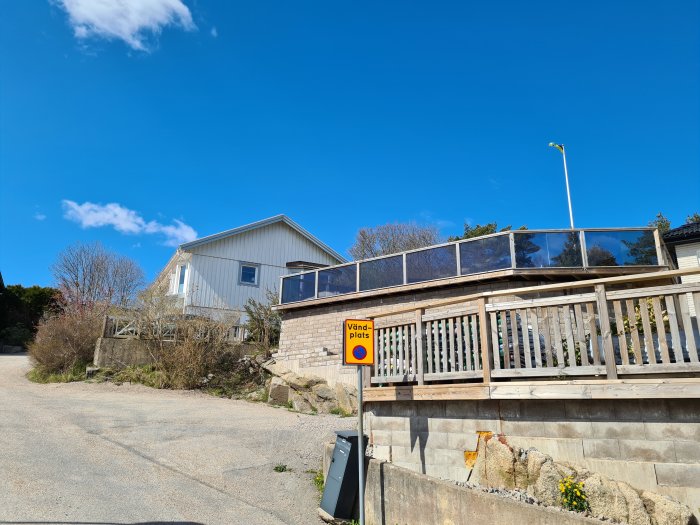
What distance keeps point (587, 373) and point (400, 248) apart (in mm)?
33878

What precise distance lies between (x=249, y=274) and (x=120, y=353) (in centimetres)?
1070

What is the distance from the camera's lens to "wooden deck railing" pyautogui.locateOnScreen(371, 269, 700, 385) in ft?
16.0

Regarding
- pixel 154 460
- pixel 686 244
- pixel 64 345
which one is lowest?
pixel 154 460

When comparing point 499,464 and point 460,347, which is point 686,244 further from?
point 499,464

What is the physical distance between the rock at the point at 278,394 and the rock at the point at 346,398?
1.96 meters

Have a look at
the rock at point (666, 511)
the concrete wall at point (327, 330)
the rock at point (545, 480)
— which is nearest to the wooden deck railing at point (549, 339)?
the rock at point (545, 480)

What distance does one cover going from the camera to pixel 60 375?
1723cm

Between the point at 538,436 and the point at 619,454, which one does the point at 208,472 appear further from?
the point at 619,454

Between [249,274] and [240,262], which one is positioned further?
[249,274]

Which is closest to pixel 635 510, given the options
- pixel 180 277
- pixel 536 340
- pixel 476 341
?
pixel 536 340

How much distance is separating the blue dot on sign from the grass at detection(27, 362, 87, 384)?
14236mm

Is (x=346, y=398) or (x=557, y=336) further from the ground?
(x=557, y=336)

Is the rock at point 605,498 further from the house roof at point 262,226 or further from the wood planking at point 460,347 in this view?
the house roof at point 262,226

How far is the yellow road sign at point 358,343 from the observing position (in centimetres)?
642
